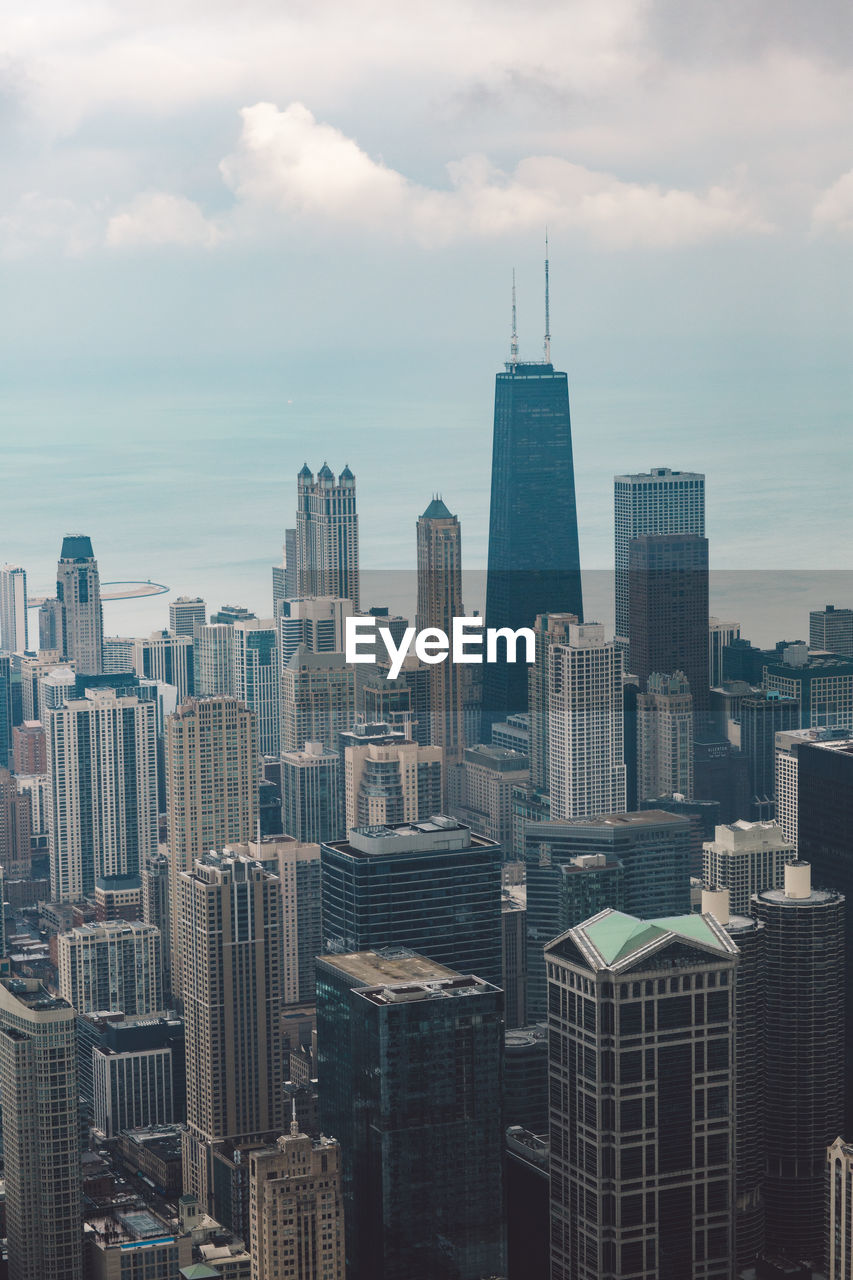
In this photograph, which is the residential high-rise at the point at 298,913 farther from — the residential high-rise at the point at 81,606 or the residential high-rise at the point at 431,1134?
the residential high-rise at the point at 81,606

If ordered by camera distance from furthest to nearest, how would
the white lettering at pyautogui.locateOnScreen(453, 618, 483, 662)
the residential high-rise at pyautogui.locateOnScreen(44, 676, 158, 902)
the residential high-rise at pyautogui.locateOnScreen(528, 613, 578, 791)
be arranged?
1. the residential high-rise at pyautogui.locateOnScreen(44, 676, 158, 902)
2. the residential high-rise at pyautogui.locateOnScreen(528, 613, 578, 791)
3. the white lettering at pyautogui.locateOnScreen(453, 618, 483, 662)

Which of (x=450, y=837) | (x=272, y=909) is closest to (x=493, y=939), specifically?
(x=450, y=837)

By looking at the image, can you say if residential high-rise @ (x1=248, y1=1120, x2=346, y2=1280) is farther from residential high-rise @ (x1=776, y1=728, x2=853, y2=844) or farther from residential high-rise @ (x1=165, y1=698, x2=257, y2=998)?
residential high-rise @ (x1=165, y1=698, x2=257, y2=998)

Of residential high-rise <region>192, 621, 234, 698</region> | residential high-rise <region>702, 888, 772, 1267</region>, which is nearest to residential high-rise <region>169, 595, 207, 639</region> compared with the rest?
residential high-rise <region>192, 621, 234, 698</region>

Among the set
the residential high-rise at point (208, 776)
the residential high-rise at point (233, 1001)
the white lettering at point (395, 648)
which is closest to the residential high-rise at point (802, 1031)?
the residential high-rise at point (233, 1001)

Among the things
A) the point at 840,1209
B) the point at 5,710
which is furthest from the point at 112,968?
the point at 840,1209

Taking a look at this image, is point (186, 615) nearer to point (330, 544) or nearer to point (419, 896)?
point (330, 544)

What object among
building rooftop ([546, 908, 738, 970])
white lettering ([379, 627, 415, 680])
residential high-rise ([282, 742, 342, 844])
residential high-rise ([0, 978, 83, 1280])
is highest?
white lettering ([379, 627, 415, 680])
